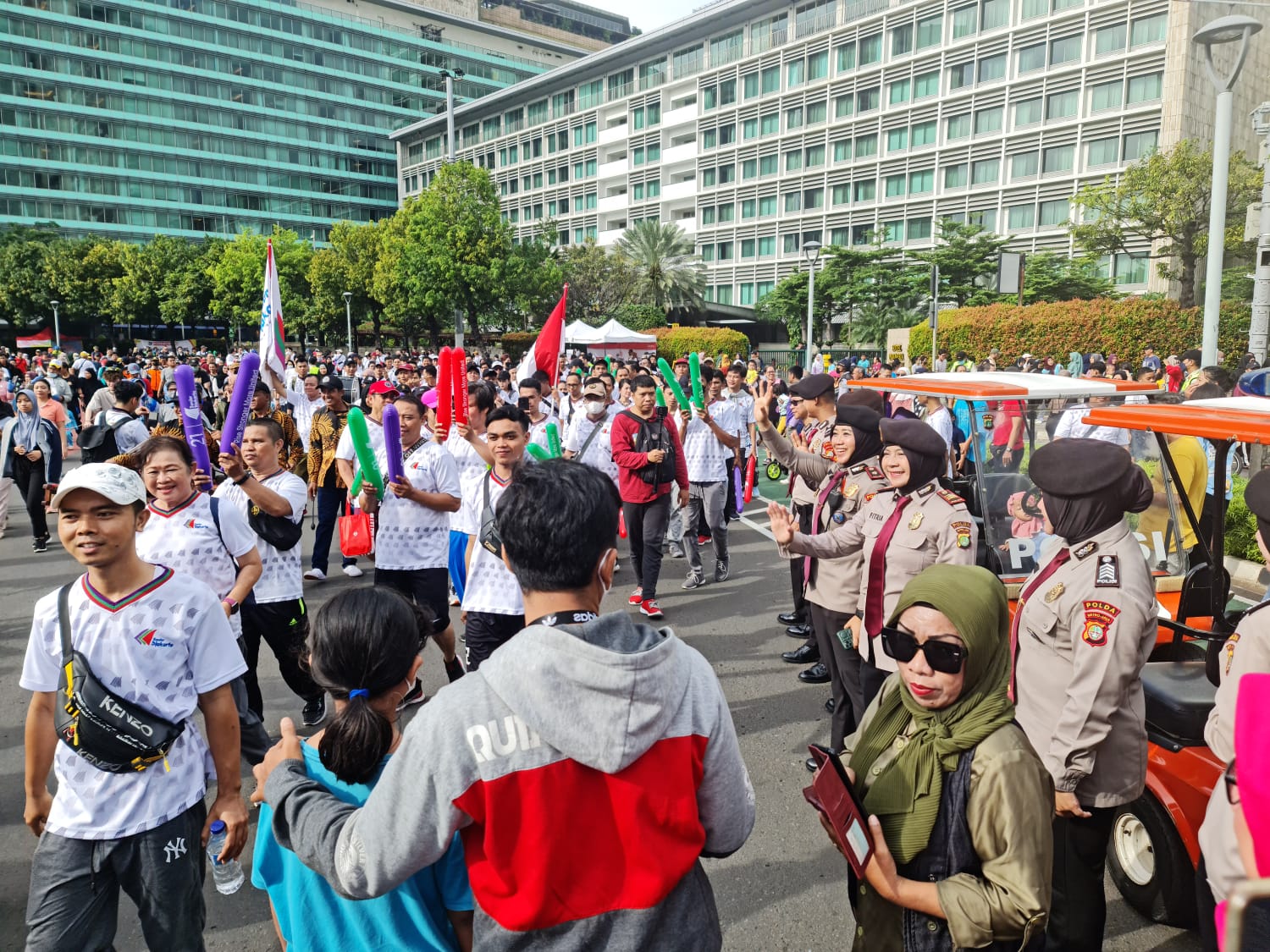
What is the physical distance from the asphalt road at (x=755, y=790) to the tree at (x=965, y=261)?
32.7m

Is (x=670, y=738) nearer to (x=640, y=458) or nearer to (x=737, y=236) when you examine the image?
(x=640, y=458)

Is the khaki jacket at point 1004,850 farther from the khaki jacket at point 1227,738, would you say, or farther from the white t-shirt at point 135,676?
the white t-shirt at point 135,676

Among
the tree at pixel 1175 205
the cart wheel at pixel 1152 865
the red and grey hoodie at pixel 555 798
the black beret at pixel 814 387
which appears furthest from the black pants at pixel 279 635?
the tree at pixel 1175 205

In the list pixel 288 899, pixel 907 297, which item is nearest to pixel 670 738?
pixel 288 899

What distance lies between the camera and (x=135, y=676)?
8.04ft

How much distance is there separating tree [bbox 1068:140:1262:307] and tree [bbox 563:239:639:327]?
25441mm

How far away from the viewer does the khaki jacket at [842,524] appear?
4.42m

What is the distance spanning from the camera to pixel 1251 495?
7.65 feet

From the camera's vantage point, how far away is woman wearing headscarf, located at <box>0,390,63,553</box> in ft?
31.0

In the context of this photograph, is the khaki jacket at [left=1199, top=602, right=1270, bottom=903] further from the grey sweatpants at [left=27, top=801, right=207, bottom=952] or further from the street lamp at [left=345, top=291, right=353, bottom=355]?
the street lamp at [left=345, top=291, right=353, bottom=355]

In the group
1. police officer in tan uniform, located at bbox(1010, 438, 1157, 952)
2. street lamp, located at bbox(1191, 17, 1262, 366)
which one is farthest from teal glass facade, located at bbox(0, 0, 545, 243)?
police officer in tan uniform, located at bbox(1010, 438, 1157, 952)

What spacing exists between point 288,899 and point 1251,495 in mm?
2574

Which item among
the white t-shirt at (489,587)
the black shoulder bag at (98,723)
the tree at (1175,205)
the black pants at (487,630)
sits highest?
the tree at (1175,205)

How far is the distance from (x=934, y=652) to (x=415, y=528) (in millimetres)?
3718
